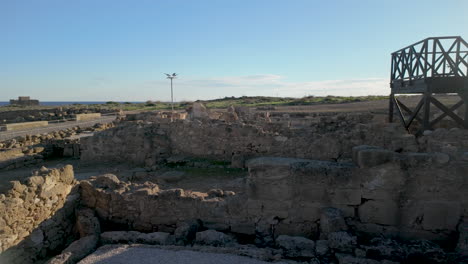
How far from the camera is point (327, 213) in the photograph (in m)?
4.45

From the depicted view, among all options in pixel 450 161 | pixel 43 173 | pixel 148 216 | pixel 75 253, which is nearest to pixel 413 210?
pixel 450 161

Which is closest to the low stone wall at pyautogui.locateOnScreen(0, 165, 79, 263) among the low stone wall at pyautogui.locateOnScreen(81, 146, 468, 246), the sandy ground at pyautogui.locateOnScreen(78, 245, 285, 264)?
the low stone wall at pyautogui.locateOnScreen(81, 146, 468, 246)

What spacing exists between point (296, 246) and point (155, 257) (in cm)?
200

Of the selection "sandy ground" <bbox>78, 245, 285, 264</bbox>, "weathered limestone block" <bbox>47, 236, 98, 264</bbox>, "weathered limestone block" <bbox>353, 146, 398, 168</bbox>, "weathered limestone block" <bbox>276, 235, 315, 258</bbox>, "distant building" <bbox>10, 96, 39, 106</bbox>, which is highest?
"distant building" <bbox>10, 96, 39, 106</bbox>

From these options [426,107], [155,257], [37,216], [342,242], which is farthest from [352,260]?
[426,107]

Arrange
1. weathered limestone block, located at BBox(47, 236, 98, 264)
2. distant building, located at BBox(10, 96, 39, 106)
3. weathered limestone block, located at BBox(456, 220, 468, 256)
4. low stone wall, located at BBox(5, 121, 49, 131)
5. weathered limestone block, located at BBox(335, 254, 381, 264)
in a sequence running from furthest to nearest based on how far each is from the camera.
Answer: distant building, located at BBox(10, 96, 39, 106)
low stone wall, located at BBox(5, 121, 49, 131)
weathered limestone block, located at BBox(47, 236, 98, 264)
weathered limestone block, located at BBox(456, 220, 468, 256)
weathered limestone block, located at BBox(335, 254, 381, 264)

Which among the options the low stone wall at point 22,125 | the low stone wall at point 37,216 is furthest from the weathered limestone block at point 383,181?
the low stone wall at point 22,125

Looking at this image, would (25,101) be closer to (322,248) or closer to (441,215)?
(322,248)

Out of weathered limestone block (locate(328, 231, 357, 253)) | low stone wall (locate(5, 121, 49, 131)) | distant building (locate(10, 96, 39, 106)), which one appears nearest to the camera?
weathered limestone block (locate(328, 231, 357, 253))

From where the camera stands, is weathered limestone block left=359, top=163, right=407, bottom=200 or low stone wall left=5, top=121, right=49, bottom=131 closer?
weathered limestone block left=359, top=163, right=407, bottom=200

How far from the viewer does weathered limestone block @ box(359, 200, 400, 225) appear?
443cm

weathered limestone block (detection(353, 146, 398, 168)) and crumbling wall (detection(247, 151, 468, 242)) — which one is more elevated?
weathered limestone block (detection(353, 146, 398, 168))

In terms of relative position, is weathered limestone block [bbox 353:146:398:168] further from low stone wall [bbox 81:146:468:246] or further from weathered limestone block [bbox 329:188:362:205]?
weathered limestone block [bbox 329:188:362:205]

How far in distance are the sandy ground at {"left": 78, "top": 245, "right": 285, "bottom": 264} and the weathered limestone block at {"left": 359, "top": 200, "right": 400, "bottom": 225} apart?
6.22 feet
